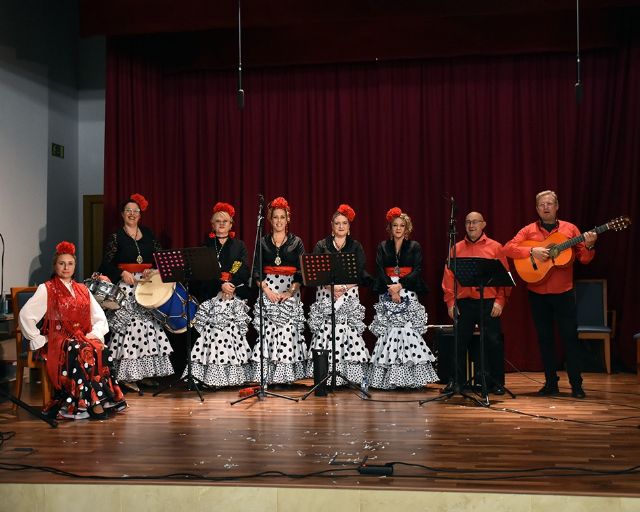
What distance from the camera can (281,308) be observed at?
746cm

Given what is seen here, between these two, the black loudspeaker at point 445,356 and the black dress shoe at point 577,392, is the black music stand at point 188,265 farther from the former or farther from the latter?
the black dress shoe at point 577,392

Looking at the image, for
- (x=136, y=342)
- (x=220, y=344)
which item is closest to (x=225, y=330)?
(x=220, y=344)

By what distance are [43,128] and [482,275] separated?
4.93 meters

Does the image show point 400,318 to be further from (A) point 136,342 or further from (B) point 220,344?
(A) point 136,342

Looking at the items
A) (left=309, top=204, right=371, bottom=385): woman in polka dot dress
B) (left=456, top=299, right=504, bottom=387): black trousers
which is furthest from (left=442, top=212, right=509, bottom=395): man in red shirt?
(left=309, top=204, right=371, bottom=385): woman in polka dot dress

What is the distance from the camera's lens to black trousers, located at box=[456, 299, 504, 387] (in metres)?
7.03

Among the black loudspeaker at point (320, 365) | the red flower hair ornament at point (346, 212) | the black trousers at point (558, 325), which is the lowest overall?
the black loudspeaker at point (320, 365)

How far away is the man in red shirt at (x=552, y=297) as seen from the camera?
6.76 metres

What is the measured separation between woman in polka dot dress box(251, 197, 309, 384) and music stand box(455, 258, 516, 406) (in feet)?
5.61

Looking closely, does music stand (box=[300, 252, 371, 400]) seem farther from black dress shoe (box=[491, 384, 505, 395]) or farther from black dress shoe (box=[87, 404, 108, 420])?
black dress shoe (box=[87, 404, 108, 420])

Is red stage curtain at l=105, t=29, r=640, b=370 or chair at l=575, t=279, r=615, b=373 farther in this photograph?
red stage curtain at l=105, t=29, r=640, b=370

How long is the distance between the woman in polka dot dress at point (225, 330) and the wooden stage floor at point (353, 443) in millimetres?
410

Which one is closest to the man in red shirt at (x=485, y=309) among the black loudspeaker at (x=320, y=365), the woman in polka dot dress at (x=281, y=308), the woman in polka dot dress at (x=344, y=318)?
the woman in polka dot dress at (x=344, y=318)

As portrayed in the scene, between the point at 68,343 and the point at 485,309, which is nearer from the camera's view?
the point at 68,343
